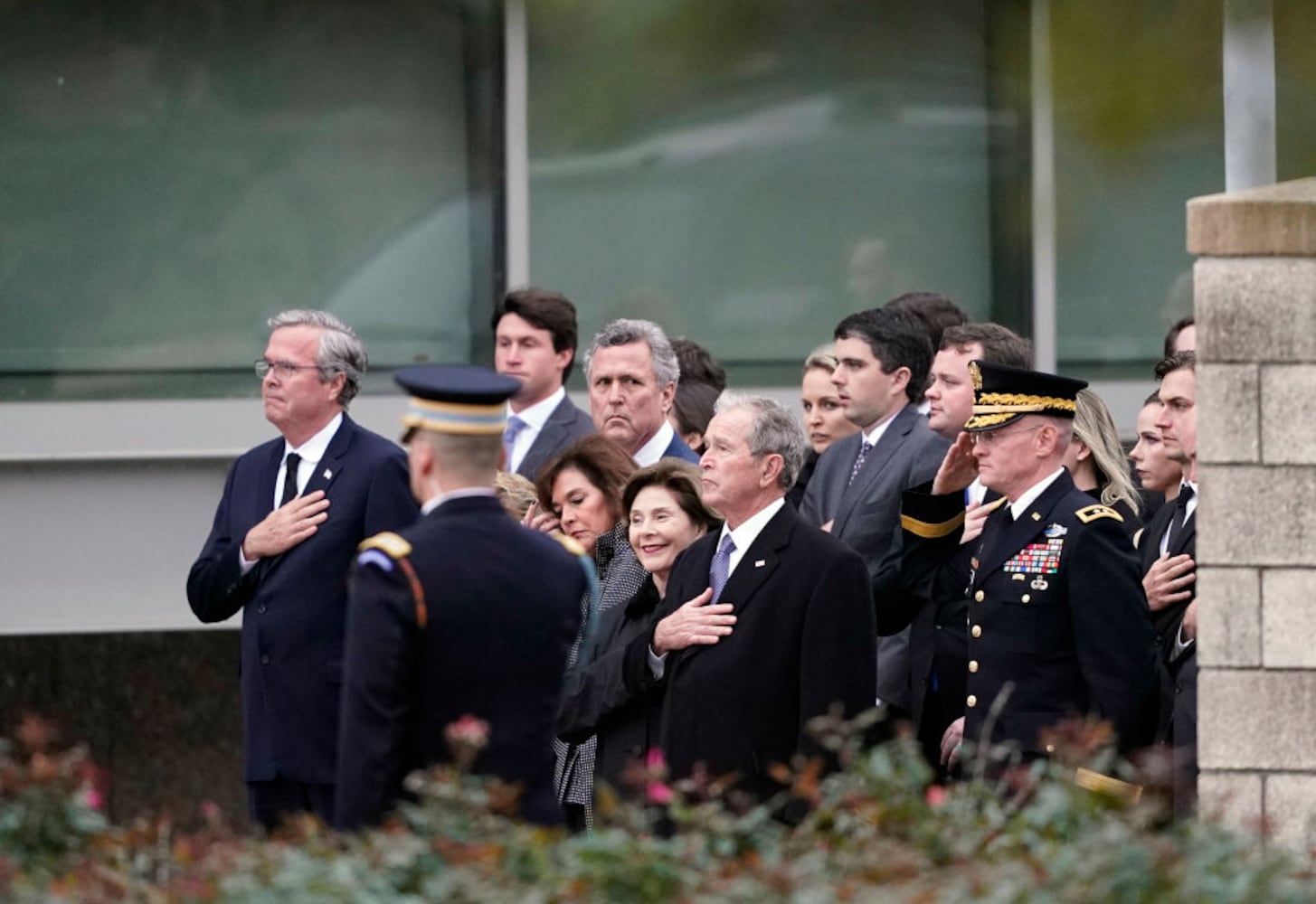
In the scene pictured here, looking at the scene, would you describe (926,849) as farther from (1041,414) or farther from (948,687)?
(948,687)

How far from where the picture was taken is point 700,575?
Answer: 600cm

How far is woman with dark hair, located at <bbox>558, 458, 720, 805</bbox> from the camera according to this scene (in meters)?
6.20

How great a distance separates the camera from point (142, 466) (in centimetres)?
931

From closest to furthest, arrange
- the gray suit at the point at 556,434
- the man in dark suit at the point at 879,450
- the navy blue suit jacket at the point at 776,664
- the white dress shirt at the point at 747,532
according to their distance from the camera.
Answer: the navy blue suit jacket at the point at 776,664 < the white dress shirt at the point at 747,532 < the man in dark suit at the point at 879,450 < the gray suit at the point at 556,434

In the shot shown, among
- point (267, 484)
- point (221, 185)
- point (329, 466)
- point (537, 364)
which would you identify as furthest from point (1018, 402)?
point (221, 185)

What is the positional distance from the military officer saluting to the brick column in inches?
9.7

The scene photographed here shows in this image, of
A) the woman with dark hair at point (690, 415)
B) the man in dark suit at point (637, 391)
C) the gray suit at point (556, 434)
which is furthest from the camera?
the woman with dark hair at point (690, 415)

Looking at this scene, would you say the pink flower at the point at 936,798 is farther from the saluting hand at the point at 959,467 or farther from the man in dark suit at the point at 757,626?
the saluting hand at the point at 959,467

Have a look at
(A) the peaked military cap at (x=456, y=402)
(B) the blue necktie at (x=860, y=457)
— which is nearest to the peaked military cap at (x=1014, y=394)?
(B) the blue necktie at (x=860, y=457)

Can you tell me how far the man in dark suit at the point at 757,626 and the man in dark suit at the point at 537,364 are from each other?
5.83ft

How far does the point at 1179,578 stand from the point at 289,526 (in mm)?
2239

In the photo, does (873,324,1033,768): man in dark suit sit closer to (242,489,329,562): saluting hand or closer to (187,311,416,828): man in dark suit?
(187,311,416,828): man in dark suit

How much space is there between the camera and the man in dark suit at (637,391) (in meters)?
7.37

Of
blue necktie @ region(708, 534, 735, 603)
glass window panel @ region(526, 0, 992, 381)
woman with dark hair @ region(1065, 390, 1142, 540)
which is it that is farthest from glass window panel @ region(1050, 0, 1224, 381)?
blue necktie @ region(708, 534, 735, 603)
